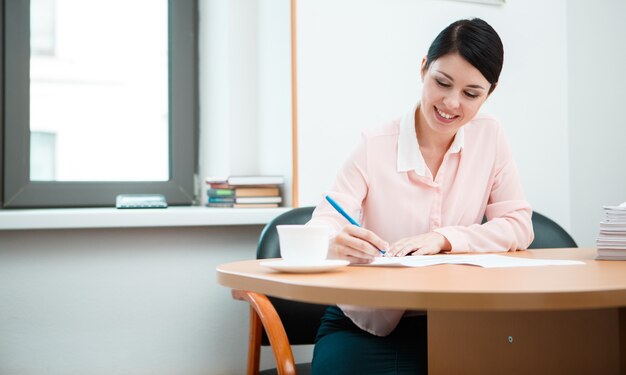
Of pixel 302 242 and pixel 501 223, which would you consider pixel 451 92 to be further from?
pixel 302 242

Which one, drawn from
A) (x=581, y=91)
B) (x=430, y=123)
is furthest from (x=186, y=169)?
(x=581, y=91)

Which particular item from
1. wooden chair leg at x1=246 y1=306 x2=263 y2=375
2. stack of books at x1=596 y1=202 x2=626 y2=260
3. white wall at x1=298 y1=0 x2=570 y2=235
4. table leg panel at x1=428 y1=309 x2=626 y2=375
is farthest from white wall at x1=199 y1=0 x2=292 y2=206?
table leg panel at x1=428 y1=309 x2=626 y2=375

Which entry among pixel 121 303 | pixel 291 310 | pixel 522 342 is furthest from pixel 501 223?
pixel 121 303

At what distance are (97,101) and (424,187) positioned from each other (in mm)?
1630

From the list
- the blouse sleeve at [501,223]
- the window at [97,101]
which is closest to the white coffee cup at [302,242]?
the blouse sleeve at [501,223]

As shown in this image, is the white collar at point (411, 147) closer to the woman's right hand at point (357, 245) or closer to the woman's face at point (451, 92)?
the woman's face at point (451, 92)

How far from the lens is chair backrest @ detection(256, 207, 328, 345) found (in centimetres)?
194

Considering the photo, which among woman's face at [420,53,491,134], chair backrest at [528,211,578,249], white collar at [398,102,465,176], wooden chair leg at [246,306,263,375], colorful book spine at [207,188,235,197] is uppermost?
woman's face at [420,53,491,134]

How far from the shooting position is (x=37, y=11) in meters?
2.66

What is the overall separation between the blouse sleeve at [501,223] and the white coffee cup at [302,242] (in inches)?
19.8

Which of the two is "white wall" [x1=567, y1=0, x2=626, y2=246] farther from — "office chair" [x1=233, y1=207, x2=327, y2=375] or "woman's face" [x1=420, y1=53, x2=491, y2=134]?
"office chair" [x1=233, y1=207, x2=327, y2=375]

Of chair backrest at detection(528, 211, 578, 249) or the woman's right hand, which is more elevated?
the woman's right hand

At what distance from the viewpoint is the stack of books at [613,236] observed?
4.45ft

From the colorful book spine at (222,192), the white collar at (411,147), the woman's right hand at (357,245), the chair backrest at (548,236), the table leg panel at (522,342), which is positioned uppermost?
the white collar at (411,147)
